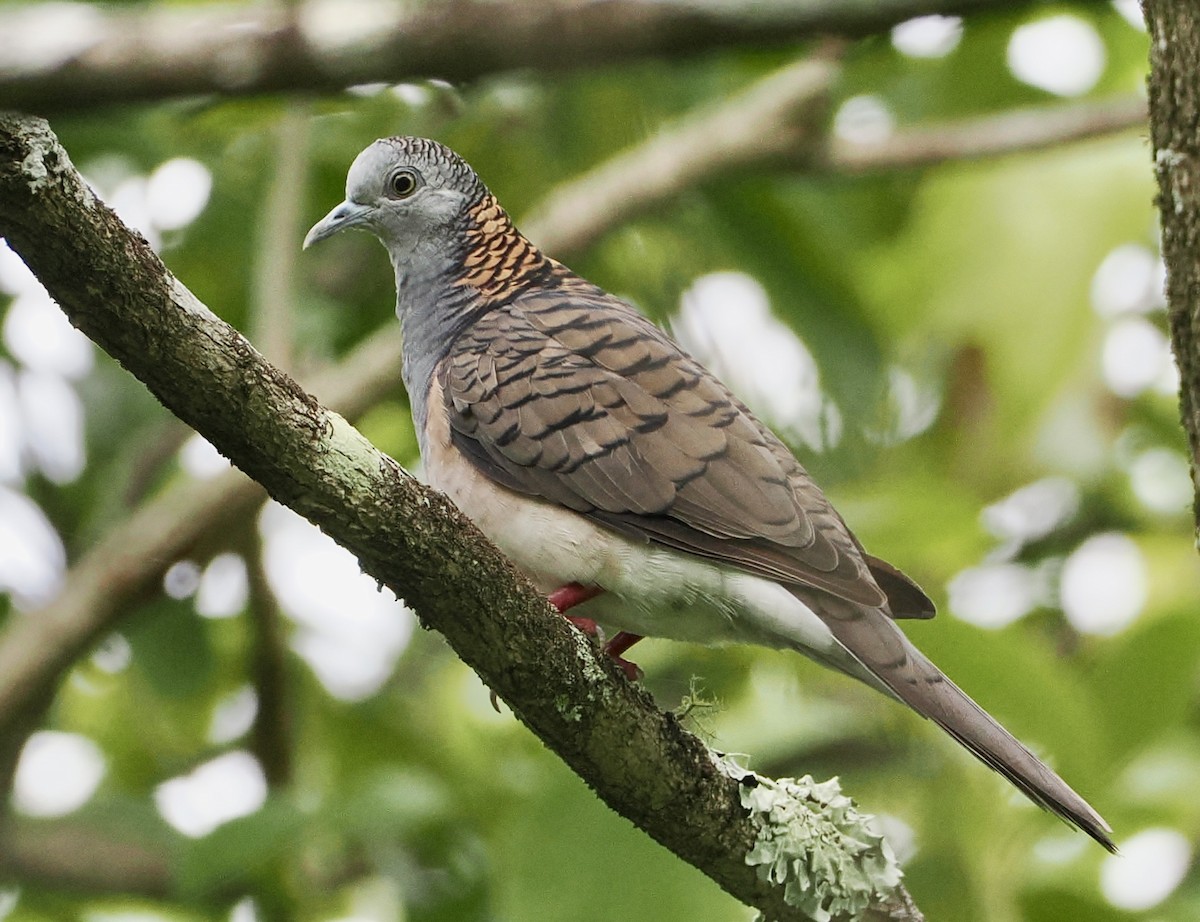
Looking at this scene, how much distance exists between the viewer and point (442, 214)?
4.38 meters

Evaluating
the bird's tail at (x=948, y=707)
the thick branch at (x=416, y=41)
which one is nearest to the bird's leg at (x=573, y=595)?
the bird's tail at (x=948, y=707)

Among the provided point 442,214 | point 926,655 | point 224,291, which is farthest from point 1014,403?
point 224,291

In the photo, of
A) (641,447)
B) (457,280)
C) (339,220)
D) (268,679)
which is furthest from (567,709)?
(268,679)

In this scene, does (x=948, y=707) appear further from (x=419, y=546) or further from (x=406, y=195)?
(x=406, y=195)

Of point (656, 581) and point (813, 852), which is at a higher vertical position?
point (656, 581)

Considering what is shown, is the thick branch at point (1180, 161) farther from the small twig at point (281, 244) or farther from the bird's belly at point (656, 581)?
the small twig at point (281, 244)

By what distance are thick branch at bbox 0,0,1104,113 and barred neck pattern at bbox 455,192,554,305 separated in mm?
2952

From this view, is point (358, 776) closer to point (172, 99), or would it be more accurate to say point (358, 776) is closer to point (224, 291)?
point (224, 291)

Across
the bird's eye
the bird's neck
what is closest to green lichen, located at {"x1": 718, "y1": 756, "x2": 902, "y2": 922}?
the bird's neck

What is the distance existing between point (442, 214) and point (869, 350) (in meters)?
1.64

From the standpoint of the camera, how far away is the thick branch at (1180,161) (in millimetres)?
2414

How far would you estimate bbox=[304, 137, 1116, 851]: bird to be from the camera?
3.47 meters

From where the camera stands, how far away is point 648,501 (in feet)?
11.6

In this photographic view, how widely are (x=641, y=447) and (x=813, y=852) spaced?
1095 mm
